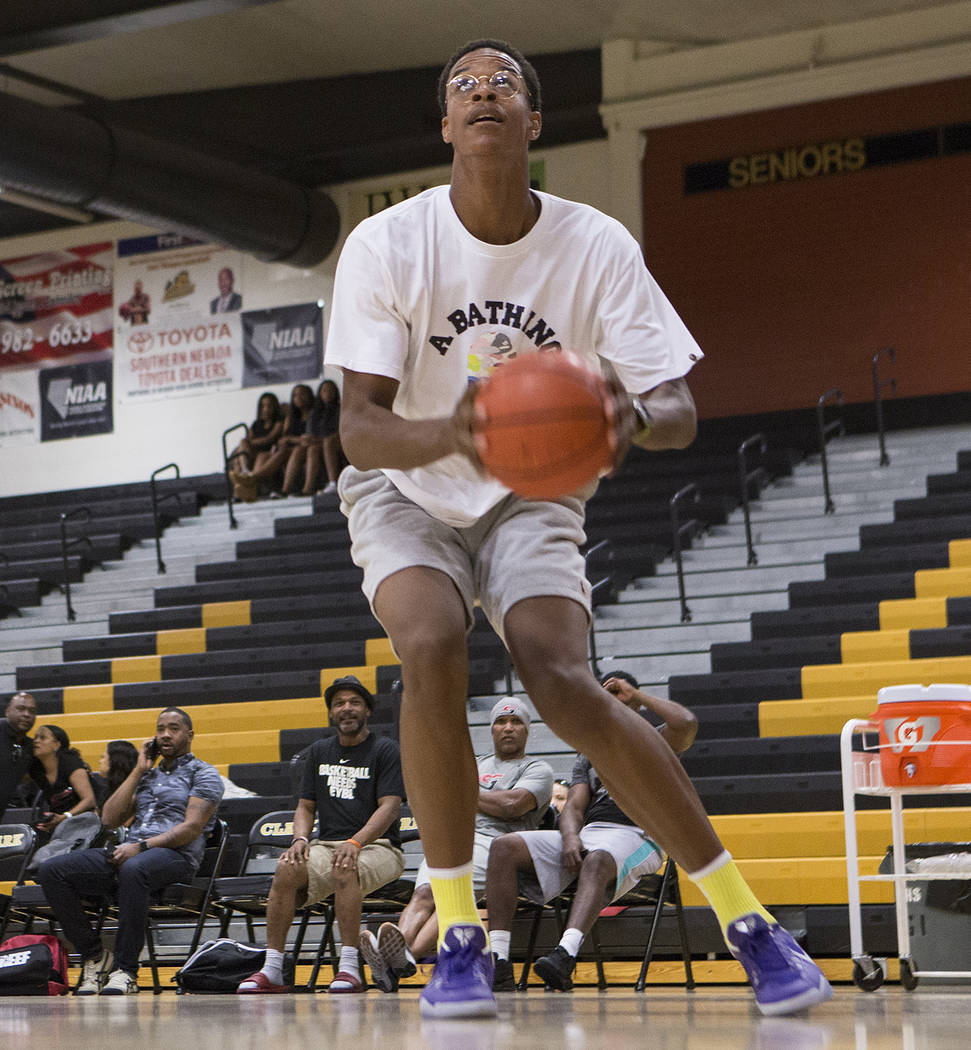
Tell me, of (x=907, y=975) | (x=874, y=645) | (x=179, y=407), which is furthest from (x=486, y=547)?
(x=179, y=407)

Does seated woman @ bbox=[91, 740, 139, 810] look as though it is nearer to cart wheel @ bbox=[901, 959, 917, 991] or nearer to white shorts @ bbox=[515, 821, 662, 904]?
white shorts @ bbox=[515, 821, 662, 904]

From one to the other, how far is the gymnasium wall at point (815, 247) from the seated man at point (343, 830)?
7.85 m

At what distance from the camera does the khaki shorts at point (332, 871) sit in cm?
668

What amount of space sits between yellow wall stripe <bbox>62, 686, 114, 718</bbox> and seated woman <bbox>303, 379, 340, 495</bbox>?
11.5 ft

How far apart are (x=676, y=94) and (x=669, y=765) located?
12384mm

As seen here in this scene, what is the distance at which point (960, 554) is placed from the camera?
31.5ft

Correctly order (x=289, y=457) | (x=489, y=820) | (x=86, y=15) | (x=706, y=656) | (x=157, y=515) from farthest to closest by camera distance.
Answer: (x=289, y=457) < (x=157, y=515) < (x=86, y=15) < (x=706, y=656) < (x=489, y=820)

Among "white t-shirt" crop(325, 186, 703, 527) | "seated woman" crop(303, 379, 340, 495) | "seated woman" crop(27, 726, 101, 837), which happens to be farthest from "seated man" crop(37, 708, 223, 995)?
"seated woman" crop(303, 379, 340, 495)

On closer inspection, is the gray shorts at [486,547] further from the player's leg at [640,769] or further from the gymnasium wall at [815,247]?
the gymnasium wall at [815,247]

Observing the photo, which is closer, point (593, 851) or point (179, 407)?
point (593, 851)

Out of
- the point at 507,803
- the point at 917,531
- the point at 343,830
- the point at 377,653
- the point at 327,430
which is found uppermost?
the point at 327,430

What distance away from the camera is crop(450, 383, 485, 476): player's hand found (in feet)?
7.77

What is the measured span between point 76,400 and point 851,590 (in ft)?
33.7

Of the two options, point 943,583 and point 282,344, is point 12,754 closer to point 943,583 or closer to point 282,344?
point 943,583
